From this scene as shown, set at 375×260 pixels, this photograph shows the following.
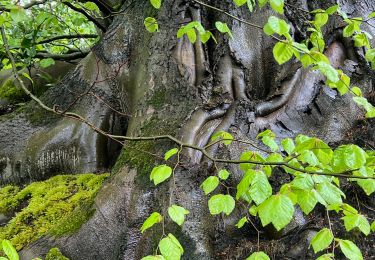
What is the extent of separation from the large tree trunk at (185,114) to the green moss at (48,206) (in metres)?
0.13

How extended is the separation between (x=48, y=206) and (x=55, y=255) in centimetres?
60

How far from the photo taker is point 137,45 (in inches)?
126

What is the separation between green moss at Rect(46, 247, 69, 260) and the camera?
89.4 inches

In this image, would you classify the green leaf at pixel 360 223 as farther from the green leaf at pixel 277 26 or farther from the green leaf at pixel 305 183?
the green leaf at pixel 277 26

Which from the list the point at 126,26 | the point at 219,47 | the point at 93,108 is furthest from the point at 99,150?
the point at 219,47

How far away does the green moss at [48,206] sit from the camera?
2480 mm

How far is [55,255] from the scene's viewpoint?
2283mm

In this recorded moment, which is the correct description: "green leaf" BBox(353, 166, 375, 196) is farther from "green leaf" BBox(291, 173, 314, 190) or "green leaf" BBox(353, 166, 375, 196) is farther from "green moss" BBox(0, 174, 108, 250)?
"green moss" BBox(0, 174, 108, 250)

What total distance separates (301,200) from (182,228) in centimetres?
99

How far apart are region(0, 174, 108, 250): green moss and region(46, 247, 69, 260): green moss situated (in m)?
0.12

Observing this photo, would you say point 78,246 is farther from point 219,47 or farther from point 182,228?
point 219,47

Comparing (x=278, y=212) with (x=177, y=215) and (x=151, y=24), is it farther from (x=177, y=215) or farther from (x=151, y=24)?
(x=151, y=24)

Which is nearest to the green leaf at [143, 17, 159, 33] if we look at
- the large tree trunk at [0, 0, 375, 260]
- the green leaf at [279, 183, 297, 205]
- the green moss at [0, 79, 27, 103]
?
the large tree trunk at [0, 0, 375, 260]

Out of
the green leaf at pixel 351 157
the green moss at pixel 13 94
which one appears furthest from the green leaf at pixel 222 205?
the green moss at pixel 13 94
